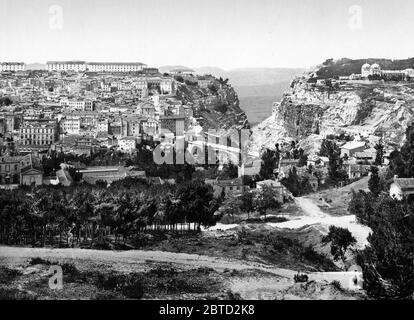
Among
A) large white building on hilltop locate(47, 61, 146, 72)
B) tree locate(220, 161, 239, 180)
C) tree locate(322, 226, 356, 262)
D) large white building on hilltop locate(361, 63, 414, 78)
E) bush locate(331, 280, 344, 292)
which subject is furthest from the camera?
large white building on hilltop locate(47, 61, 146, 72)

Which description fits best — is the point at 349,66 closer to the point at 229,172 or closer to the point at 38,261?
the point at 229,172

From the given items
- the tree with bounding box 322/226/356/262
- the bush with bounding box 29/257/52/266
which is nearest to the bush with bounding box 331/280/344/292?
the tree with bounding box 322/226/356/262

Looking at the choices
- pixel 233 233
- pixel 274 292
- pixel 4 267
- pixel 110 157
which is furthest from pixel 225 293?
pixel 110 157

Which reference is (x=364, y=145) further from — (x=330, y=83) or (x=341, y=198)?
(x=330, y=83)

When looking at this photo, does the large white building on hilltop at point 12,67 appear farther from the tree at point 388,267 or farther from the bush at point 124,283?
the tree at point 388,267

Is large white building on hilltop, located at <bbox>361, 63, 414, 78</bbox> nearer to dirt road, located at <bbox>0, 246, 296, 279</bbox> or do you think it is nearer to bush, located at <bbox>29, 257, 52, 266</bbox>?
dirt road, located at <bbox>0, 246, 296, 279</bbox>
